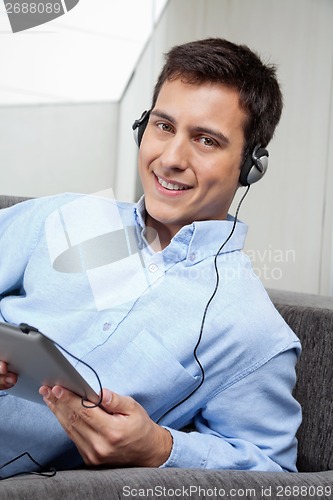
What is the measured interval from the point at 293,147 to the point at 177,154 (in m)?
3.35

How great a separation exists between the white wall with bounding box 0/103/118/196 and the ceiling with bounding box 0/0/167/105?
3.1 inches

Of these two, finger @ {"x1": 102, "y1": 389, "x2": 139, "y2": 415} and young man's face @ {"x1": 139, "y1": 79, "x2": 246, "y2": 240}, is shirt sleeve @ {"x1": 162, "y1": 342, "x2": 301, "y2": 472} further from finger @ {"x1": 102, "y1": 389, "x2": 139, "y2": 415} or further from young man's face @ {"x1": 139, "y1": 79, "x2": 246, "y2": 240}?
young man's face @ {"x1": 139, "y1": 79, "x2": 246, "y2": 240}

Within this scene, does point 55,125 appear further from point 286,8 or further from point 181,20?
point 286,8

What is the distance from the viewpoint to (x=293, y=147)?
14.5 feet

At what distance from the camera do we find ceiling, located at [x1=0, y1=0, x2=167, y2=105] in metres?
3.96

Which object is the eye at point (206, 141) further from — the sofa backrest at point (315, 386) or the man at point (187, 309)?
the sofa backrest at point (315, 386)

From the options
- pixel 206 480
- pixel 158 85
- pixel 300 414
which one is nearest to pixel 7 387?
pixel 206 480

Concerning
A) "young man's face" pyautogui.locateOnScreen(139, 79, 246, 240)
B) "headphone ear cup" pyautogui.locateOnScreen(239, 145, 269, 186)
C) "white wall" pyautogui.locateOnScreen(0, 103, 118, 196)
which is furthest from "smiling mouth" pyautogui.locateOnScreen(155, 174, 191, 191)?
"white wall" pyautogui.locateOnScreen(0, 103, 118, 196)

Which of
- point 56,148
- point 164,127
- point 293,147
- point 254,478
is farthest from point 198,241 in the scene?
Answer: point 293,147

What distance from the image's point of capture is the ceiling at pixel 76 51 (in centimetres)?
396

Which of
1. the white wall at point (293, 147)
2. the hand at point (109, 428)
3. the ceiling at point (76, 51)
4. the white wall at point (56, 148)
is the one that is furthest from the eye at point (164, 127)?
the white wall at point (293, 147)

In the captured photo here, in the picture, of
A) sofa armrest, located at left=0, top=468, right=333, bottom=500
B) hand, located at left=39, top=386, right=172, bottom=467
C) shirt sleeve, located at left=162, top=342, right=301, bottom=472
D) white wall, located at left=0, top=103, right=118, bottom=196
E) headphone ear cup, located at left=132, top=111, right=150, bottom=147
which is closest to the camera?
sofa armrest, located at left=0, top=468, right=333, bottom=500

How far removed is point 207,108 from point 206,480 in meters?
0.60

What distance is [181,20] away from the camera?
13.5 ft
